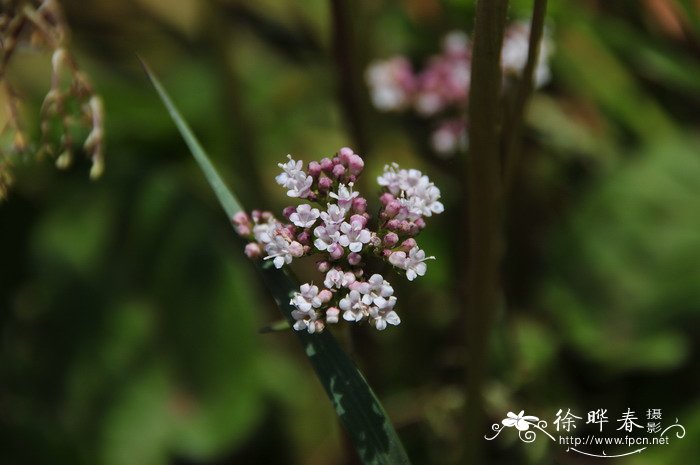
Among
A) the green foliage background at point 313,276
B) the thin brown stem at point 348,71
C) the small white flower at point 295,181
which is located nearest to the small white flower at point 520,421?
the green foliage background at point 313,276

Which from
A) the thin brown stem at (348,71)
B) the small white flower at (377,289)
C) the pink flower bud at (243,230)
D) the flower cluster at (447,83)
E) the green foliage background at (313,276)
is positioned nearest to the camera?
the small white flower at (377,289)

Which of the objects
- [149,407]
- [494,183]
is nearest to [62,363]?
[149,407]

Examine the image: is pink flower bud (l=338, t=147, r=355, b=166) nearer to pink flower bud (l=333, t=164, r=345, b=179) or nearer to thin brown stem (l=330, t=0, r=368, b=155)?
pink flower bud (l=333, t=164, r=345, b=179)

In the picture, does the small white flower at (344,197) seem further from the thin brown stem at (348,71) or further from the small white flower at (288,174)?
the thin brown stem at (348,71)

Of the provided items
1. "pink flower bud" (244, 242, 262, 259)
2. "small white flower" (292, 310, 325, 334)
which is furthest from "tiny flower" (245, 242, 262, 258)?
"small white flower" (292, 310, 325, 334)

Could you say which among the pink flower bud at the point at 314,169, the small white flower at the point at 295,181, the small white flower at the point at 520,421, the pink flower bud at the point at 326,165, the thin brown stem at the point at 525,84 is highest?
the thin brown stem at the point at 525,84

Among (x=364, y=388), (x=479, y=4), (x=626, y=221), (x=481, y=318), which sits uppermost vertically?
(x=626, y=221)

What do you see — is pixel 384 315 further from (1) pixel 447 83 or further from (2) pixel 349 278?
(1) pixel 447 83

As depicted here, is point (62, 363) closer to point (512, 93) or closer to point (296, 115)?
point (296, 115)

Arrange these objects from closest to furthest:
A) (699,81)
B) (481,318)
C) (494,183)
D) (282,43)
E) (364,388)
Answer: (364,388) < (494,183) < (481,318) < (699,81) < (282,43)
